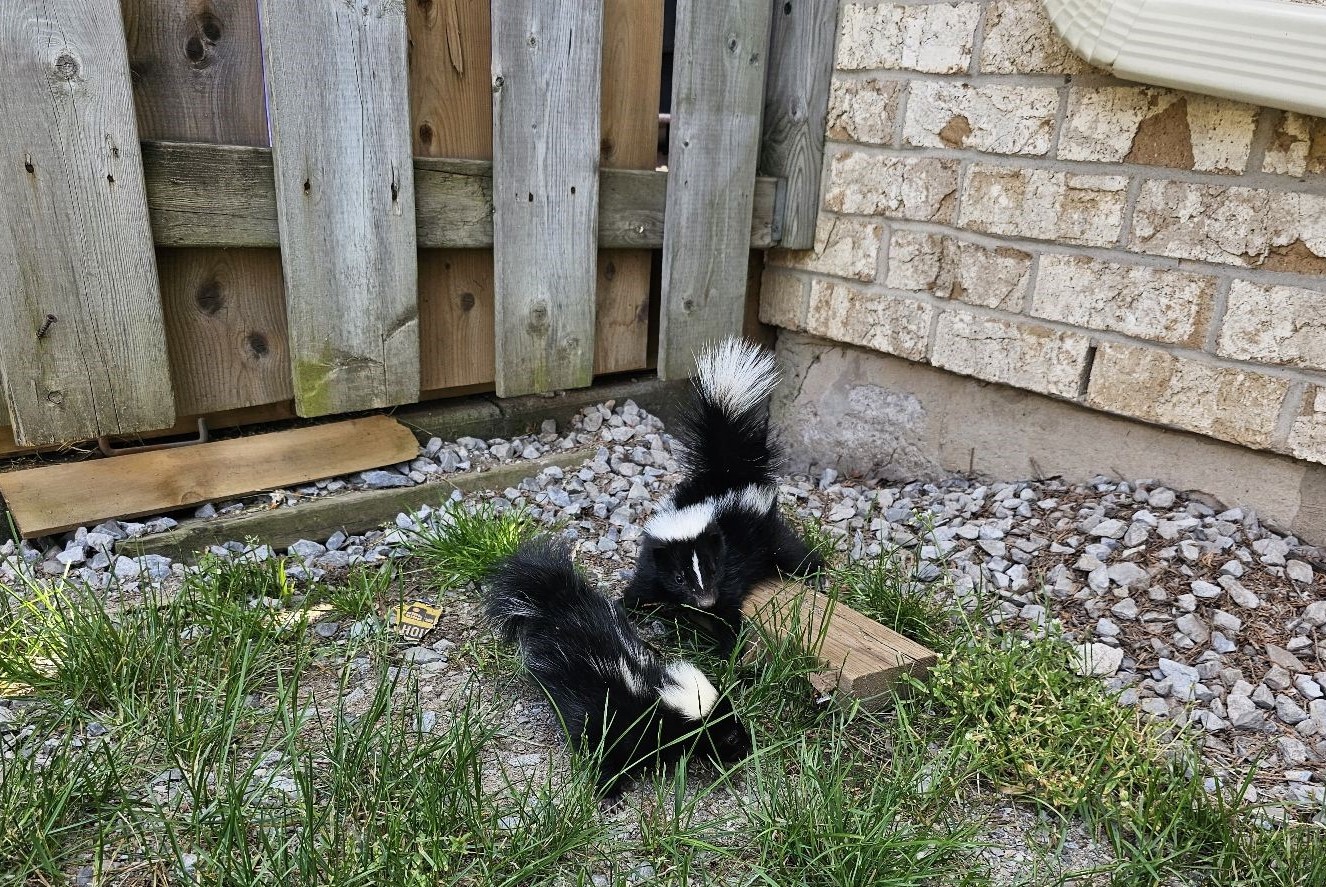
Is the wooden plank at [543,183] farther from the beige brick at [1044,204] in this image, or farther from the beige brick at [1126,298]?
the beige brick at [1126,298]

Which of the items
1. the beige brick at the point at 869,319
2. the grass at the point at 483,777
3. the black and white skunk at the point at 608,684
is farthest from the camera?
the beige brick at the point at 869,319

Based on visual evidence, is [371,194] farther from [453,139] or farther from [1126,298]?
[1126,298]

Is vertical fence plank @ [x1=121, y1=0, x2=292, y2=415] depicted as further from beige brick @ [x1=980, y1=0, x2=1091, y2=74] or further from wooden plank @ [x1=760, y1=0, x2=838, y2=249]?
beige brick @ [x1=980, y1=0, x2=1091, y2=74]

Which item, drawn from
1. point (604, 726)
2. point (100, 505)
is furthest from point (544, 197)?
point (604, 726)

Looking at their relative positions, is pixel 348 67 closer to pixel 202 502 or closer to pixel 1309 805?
pixel 202 502

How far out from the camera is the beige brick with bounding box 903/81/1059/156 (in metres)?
3.39

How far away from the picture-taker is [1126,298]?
3311mm

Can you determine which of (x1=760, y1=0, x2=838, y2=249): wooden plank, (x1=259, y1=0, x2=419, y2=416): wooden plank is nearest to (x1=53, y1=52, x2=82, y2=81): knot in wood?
(x1=259, y1=0, x2=419, y2=416): wooden plank

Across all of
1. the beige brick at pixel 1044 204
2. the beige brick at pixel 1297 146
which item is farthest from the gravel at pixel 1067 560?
the beige brick at pixel 1297 146

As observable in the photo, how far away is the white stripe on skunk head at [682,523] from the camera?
9.37 feet

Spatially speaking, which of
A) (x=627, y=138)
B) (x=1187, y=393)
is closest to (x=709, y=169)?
(x=627, y=138)

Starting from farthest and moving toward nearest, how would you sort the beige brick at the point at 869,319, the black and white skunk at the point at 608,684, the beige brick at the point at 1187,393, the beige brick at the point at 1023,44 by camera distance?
the beige brick at the point at 869,319, the beige brick at the point at 1023,44, the beige brick at the point at 1187,393, the black and white skunk at the point at 608,684

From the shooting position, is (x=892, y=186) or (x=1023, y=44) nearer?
(x=1023, y=44)

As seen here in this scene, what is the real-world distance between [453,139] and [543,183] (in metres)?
0.39
